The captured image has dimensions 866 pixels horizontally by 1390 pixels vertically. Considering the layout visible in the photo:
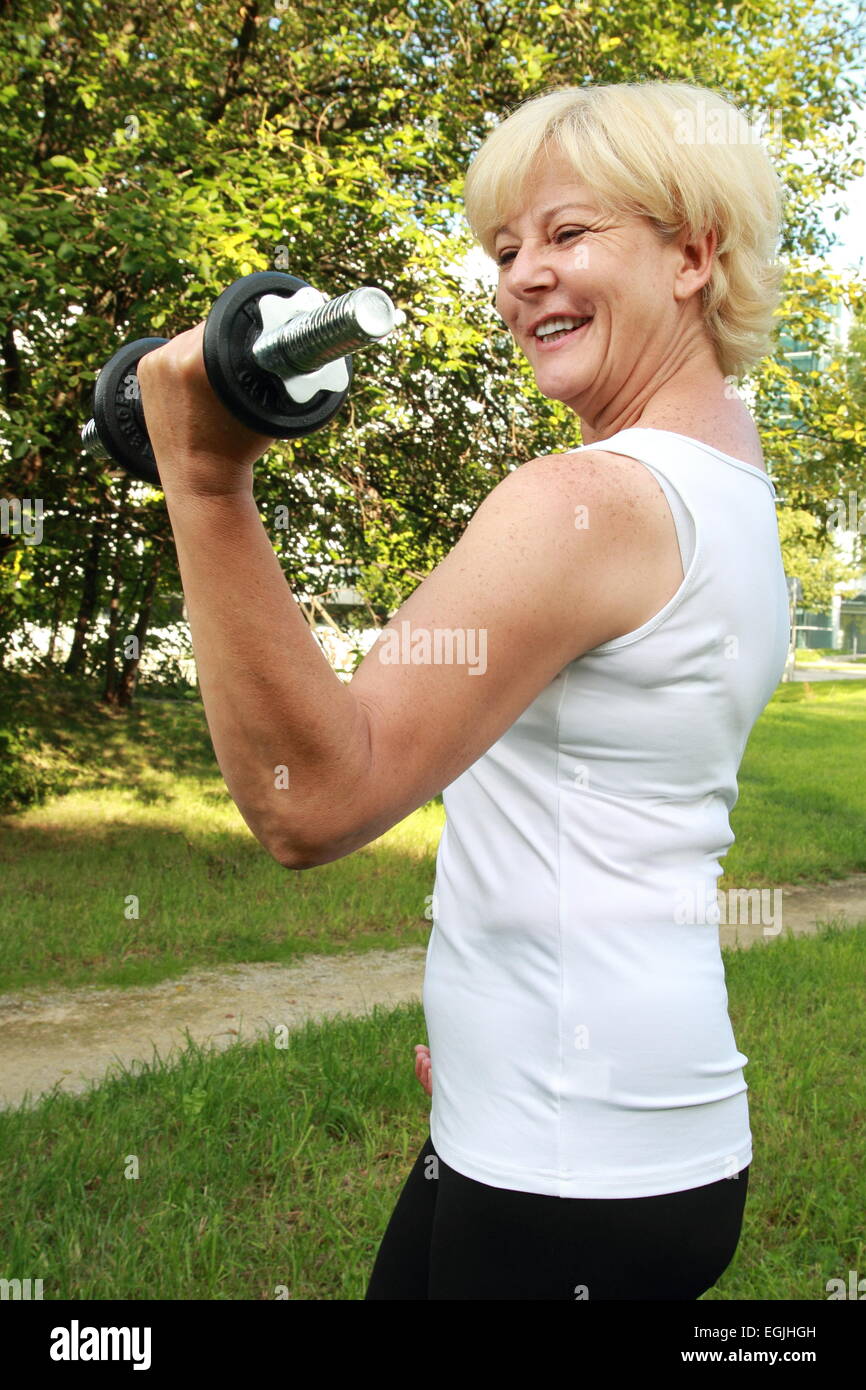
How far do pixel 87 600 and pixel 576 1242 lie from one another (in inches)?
446

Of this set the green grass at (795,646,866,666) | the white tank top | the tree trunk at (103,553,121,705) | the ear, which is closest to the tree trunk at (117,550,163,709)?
the tree trunk at (103,553,121,705)

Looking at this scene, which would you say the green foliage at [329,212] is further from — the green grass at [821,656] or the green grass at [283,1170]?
the green grass at [821,656]

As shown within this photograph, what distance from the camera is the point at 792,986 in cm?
644

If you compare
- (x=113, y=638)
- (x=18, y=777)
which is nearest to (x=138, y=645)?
(x=113, y=638)

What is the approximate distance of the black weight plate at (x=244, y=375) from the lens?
931mm

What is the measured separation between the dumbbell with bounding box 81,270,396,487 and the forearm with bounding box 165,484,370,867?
8 centimetres

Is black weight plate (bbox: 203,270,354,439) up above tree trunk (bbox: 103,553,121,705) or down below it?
below

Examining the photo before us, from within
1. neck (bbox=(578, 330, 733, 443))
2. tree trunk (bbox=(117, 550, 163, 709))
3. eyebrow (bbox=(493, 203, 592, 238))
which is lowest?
neck (bbox=(578, 330, 733, 443))

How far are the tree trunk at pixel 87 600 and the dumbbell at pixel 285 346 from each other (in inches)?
331

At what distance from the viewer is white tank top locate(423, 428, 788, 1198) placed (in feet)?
4.12

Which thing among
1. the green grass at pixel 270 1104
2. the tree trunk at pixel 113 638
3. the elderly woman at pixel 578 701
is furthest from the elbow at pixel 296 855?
the tree trunk at pixel 113 638

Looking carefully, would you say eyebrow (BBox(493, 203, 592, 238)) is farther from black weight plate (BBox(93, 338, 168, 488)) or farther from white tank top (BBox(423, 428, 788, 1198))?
black weight plate (BBox(93, 338, 168, 488))
